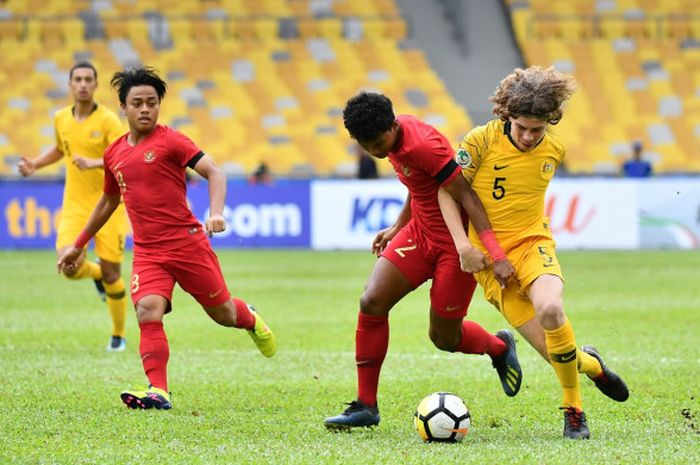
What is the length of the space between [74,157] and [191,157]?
2.88 m

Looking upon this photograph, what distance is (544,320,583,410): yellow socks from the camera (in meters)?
6.45

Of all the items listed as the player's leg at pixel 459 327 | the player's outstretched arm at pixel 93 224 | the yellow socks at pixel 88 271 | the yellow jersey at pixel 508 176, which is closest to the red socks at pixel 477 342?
the player's leg at pixel 459 327

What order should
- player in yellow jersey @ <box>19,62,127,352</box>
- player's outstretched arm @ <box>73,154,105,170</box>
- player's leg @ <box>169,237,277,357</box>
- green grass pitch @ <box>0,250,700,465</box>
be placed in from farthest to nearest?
player in yellow jersey @ <box>19,62,127,352</box> < player's outstretched arm @ <box>73,154,105,170</box> < player's leg @ <box>169,237,277,357</box> < green grass pitch @ <box>0,250,700,465</box>

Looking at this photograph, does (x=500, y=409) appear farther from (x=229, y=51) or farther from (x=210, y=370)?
(x=229, y=51)

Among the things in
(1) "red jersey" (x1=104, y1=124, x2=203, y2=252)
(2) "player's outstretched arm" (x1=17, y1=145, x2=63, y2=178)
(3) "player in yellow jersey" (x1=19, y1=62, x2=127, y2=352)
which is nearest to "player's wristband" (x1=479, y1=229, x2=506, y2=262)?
(1) "red jersey" (x1=104, y1=124, x2=203, y2=252)

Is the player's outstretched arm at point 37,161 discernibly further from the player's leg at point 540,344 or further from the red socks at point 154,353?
the player's leg at point 540,344

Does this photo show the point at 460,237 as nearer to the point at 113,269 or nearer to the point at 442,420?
the point at 442,420

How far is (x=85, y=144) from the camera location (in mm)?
10992

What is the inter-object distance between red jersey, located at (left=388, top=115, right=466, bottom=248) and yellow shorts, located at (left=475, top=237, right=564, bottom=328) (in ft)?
1.15

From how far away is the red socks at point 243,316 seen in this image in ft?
28.0

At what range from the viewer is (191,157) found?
8.00m

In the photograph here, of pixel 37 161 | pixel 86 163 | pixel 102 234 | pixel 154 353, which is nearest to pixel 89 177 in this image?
pixel 37 161

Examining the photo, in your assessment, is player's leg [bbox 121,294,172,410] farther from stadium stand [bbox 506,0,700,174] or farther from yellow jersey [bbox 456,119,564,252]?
stadium stand [bbox 506,0,700,174]

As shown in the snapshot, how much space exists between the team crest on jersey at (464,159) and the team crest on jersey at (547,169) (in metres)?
0.38
